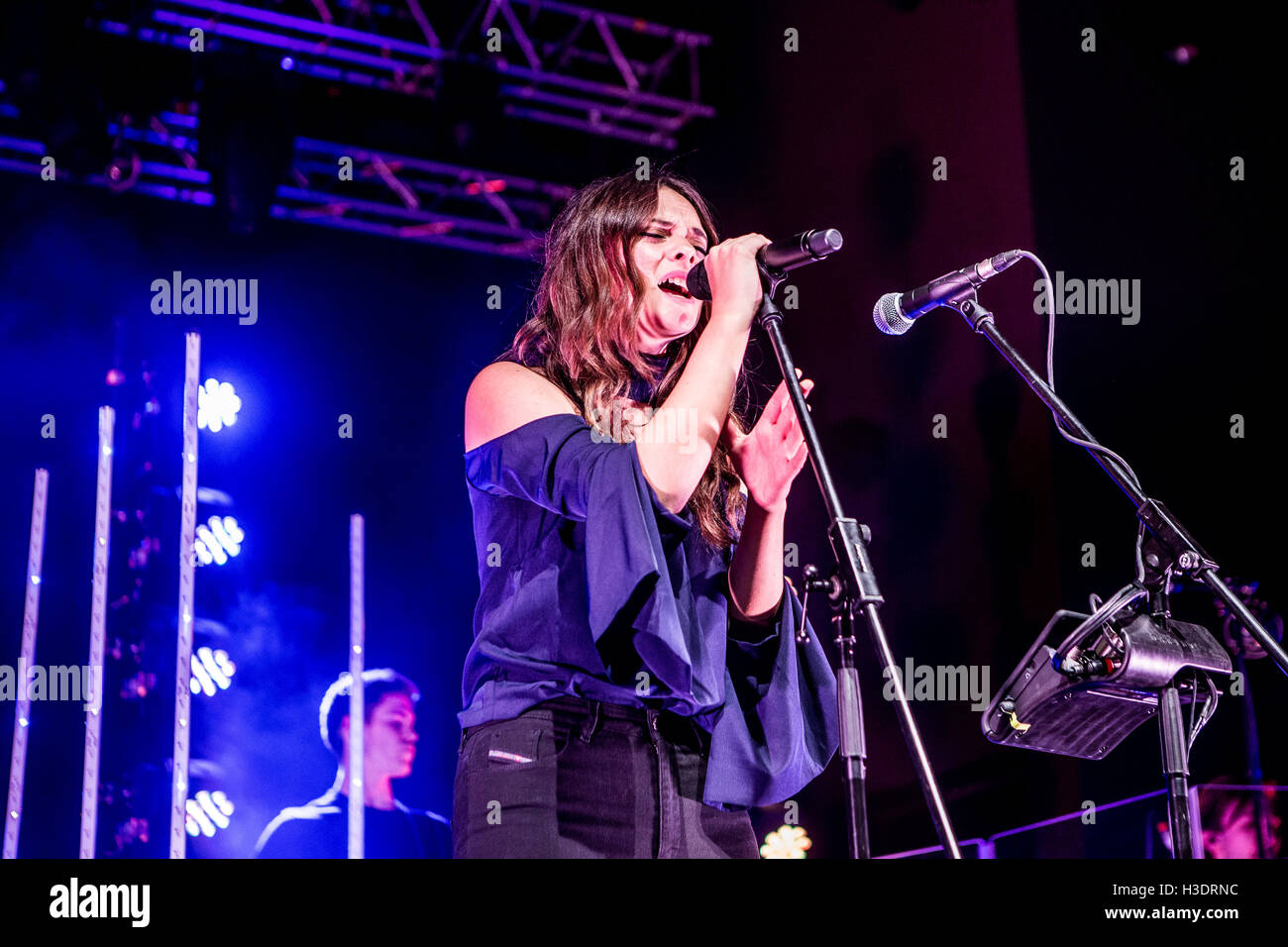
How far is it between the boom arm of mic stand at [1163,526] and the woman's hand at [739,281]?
0.52m

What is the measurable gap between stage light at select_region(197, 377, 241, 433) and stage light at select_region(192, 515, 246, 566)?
0.38 metres

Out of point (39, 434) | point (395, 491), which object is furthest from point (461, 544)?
point (39, 434)

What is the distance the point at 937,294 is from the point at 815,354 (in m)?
2.63

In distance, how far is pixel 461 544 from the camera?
17.4 ft

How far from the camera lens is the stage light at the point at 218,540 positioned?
4957 mm

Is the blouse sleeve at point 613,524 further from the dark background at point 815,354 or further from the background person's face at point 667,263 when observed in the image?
the dark background at point 815,354

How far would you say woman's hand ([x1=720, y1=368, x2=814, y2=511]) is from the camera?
1.82 metres

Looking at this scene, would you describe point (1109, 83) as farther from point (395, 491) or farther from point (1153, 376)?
point (395, 491)

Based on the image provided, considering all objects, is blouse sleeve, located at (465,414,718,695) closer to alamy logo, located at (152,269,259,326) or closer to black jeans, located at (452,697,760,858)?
black jeans, located at (452,697,760,858)

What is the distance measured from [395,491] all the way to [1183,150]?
A: 322 cm

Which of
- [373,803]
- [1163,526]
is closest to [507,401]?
[1163,526]
